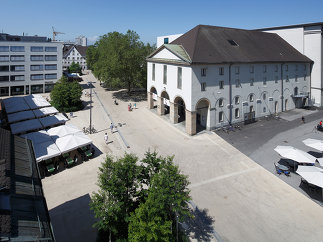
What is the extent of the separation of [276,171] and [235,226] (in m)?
8.93

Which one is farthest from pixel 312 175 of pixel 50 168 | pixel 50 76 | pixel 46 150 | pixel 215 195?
pixel 50 76

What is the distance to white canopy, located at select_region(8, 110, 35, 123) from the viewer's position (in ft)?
97.7

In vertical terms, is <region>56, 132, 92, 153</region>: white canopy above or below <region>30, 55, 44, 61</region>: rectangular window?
below

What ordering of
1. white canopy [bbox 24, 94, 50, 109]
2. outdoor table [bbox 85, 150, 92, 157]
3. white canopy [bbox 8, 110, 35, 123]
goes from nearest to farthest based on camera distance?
outdoor table [bbox 85, 150, 92, 157] → white canopy [bbox 8, 110, 35, 123] → white canopy [bbox 24, 94, 50, 109]

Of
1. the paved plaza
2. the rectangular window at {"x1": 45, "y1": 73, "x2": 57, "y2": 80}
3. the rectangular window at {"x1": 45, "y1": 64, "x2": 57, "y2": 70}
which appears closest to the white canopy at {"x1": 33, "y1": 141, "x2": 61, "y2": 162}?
the paved plaza

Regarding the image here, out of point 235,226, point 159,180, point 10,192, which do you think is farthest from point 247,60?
point 10,192

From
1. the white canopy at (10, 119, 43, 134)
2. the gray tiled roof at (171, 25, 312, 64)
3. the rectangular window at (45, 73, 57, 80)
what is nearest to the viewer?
the white canopy at (10, 119, 43, 134)

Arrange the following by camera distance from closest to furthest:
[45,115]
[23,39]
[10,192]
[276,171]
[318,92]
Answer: [10,192], [276,171], [45,115], [318,92], [23,39]

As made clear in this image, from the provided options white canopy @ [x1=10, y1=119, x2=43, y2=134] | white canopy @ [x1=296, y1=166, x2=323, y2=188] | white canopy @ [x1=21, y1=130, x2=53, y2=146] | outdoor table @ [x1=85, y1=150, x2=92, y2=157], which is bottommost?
white canopy @ [x1=296, y1=166, x2=323, y2=188]

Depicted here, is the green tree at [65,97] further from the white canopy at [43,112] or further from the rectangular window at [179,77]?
the rectangular window at [179,77]

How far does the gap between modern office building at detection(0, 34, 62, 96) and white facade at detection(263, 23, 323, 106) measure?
169 feet

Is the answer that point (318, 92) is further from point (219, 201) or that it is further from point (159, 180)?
point (159, 180)

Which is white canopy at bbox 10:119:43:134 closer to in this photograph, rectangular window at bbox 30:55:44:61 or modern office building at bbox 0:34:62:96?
modern office building at bbox 0:34:62:96

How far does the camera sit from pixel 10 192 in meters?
8.18
